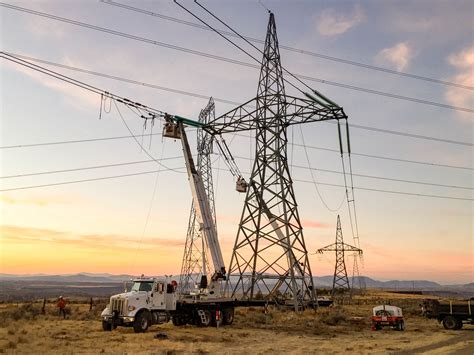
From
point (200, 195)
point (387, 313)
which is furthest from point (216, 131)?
point (387, 313)

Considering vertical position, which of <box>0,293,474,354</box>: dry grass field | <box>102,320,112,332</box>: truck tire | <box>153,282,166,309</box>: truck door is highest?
<box>153,282,166,309</box>: truck door

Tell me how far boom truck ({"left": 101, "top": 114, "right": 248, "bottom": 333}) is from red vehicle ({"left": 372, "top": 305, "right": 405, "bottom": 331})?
8832 millimetres

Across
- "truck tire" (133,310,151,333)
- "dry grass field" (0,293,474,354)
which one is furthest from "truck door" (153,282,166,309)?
"dry grass field" (0,293,474,354)

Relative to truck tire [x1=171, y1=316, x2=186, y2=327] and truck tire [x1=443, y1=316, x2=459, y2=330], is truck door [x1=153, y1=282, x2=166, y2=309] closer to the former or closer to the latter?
truck tire [x1=171, y1=316, x2=186, y2=327]

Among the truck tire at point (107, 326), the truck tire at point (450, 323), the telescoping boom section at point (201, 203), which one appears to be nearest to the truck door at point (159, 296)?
the truck tire at point (107, 326)

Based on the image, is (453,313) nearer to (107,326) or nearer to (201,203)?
(201,203)

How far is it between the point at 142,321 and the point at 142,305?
95 cm

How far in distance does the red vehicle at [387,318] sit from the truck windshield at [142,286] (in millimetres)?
14211

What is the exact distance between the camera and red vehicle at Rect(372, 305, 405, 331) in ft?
96.9

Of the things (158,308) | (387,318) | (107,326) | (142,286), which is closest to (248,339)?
(158,308)

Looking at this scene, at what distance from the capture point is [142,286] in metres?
27.7

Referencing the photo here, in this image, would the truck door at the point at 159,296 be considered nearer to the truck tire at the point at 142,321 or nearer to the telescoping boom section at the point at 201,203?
the truck tire at the point at 142,321

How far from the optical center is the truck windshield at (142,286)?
90.4ft

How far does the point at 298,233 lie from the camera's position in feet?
112
